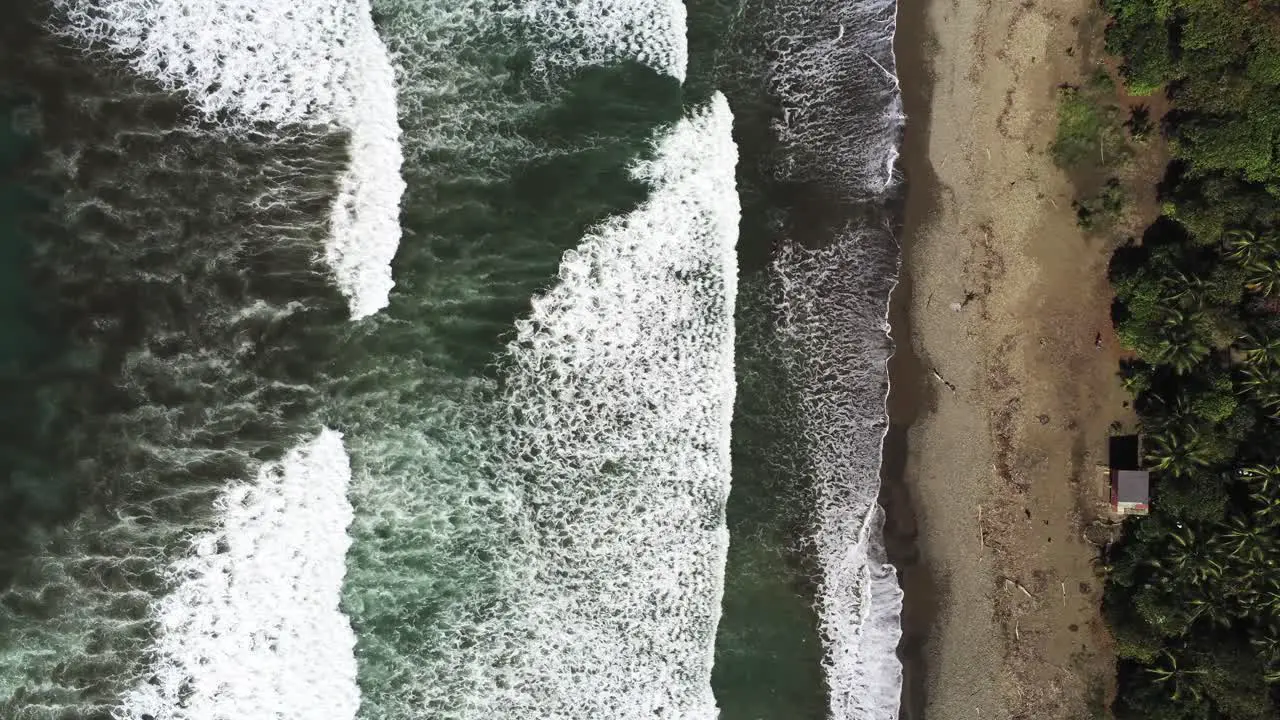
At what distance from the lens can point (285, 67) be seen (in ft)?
20.8

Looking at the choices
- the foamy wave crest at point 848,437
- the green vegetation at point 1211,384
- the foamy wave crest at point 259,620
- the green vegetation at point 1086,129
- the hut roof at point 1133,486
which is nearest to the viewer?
the foamy wave crest at point 259,620

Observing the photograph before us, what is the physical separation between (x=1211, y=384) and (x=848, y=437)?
3065 mm

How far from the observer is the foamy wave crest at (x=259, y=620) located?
619cm

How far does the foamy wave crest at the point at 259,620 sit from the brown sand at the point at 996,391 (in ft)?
16.0

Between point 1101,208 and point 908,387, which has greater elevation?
point 1101,208

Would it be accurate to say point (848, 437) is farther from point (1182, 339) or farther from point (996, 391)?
point (1182, 339)

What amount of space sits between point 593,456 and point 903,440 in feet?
9.09

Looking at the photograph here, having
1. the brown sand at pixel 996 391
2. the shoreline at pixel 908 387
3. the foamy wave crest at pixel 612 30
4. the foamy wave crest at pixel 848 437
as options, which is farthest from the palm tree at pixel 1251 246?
the foamy wave crest at pixel 612 30

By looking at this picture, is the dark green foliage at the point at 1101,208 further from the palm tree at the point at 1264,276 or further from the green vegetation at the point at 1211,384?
the palm tree at the point at 1264,276

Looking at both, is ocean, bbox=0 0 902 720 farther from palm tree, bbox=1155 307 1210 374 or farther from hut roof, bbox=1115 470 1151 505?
palm tree, bbox=1155 307 1210 374

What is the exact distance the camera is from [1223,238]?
649cm

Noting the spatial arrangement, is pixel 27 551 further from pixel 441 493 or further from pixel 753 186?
pixel 753 186

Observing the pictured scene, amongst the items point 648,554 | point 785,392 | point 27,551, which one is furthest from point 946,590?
point 27,551

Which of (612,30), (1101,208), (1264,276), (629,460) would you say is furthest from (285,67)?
(1264,276)
